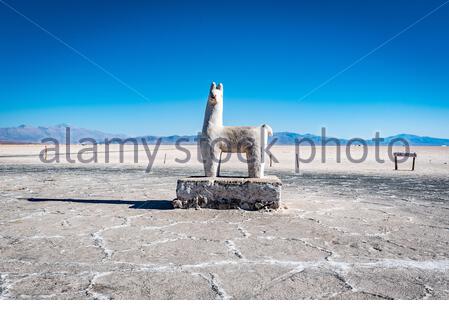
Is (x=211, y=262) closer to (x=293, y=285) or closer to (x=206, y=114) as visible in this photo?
(x=293, y=285)

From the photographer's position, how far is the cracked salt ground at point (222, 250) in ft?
12.8

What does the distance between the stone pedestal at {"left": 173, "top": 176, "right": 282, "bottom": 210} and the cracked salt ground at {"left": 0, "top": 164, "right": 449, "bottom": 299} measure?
0.82 ft

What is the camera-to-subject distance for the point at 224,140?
8.24 meters

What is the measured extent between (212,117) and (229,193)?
1719 millimetres

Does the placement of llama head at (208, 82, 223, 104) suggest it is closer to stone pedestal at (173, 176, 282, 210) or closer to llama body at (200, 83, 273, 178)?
llama body at (200, 83, 273, 178)

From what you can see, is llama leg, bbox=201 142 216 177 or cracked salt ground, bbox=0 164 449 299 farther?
llama leg, bbox=201 142 216 177

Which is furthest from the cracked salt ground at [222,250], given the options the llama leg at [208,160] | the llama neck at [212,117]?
the llama neck at [212,117]

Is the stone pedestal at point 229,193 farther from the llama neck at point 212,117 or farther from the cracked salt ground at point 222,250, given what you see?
the llama neck at point 212,117

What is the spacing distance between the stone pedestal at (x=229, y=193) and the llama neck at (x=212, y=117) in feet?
3.99

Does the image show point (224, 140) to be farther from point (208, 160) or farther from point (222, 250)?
point (222, 250)

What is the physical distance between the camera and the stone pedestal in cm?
785

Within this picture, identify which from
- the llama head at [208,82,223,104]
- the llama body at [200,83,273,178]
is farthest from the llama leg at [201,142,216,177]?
the llama head at [208,82,223,104]

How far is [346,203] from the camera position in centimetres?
902
